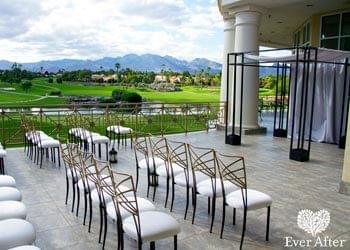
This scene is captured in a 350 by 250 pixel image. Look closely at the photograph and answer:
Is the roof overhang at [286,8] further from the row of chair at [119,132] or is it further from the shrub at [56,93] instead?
the shrub at [56,93]

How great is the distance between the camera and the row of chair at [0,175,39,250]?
Result: 7.71 feet

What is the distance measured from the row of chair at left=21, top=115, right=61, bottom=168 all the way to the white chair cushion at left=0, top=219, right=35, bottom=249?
3.74m

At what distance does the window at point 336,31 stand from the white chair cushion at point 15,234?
9118 mm

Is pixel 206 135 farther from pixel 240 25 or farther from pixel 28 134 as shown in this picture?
pixel 28 134

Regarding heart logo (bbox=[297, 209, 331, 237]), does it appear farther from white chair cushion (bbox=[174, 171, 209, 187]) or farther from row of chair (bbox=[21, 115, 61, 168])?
row of chair (bbox=[21, 115, 61, 168])

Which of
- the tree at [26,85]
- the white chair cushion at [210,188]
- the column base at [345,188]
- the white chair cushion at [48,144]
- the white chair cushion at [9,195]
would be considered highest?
the tree at [26,85]

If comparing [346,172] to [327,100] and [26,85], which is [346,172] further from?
[26,85]

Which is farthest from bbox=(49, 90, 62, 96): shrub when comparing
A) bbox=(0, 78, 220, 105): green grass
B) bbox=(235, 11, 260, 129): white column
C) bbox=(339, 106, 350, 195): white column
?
bbox=(339, 106, 350, 195): white column

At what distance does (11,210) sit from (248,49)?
8.24 m

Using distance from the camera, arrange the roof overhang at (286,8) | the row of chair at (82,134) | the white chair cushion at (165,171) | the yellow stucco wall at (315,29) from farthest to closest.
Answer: the yellow stucco wall at (315,29)
the roof overhang at (286,8)
the row of chair at (82,134)
the white chair cushion at (165,171)

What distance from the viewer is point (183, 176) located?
4070mm

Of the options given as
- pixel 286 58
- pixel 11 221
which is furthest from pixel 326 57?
pixel 11 221

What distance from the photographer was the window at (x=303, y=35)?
11.1 metres

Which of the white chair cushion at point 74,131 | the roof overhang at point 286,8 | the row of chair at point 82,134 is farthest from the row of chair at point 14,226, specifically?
the roof overhang at point 286,8
